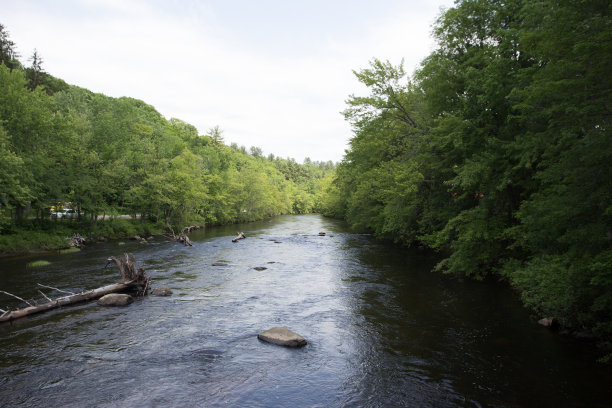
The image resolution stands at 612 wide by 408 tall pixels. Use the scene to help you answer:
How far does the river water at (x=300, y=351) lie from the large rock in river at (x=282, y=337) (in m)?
0.23

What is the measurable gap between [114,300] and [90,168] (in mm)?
25786

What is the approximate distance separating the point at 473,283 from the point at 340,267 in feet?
26.2

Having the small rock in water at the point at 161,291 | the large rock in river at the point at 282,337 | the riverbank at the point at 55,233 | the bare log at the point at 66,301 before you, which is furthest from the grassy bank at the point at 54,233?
the large rock in river at the point at 282,337

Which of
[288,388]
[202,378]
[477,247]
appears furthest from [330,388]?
[477,247]

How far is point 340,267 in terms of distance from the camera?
2138cm

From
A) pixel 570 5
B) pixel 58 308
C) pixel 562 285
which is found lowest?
pixel 58 308

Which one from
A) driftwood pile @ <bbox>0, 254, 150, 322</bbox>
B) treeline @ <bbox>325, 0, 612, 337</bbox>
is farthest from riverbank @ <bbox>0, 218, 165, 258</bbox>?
treeline @ <bbox>325, 0, 612, 337</bbox>

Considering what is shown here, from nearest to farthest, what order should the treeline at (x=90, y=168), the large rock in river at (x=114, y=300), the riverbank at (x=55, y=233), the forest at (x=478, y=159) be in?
the forest at (x=478, y=159) → the large rock in river at (x=114, y=300) → the riverbank at (x=55, y=233) → the treeline at (x=90, y=168)

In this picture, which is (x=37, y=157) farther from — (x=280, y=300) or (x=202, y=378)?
(x=202, y=378)

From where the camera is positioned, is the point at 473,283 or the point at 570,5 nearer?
the point at 570,5

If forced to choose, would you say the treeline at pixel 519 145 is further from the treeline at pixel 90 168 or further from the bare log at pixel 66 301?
the treeline at pixel 90 168

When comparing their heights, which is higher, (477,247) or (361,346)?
(477,247)

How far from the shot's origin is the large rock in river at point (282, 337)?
980 centimetres

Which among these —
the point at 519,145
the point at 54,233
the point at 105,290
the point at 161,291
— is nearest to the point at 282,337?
the point at 161,291
